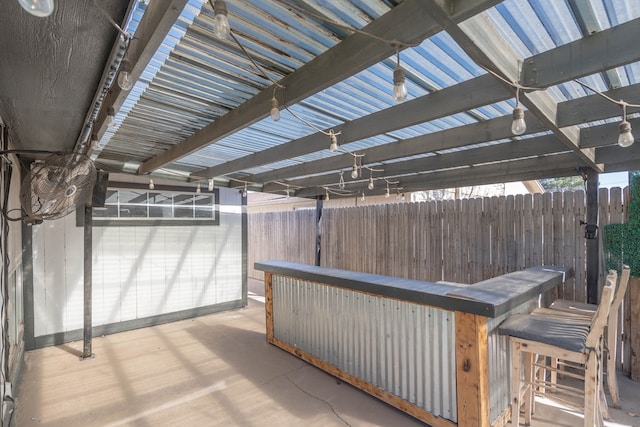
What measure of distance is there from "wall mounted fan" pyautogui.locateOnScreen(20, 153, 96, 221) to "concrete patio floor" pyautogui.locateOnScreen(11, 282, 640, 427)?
5.93 feet

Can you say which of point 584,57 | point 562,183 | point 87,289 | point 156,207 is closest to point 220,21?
point 584,57

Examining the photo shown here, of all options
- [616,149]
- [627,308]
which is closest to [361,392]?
[627,308]

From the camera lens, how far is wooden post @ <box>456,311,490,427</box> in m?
2.17

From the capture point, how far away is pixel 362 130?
2.77 m

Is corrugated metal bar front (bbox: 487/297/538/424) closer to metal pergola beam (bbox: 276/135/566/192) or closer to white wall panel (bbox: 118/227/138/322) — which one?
metal pergola beam (bbox: 276/135/566/192)

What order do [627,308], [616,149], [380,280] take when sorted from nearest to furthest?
1. [380,280]
2. [616,149]
3. [627,308]

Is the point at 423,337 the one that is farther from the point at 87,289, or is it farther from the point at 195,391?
the point at 87,289

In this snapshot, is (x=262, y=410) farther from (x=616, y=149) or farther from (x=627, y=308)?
(x=616, y=149)

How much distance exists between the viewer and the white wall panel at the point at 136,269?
4348 millimetres

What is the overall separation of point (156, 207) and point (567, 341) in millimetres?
5620

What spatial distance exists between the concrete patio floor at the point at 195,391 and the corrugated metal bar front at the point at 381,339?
24cm

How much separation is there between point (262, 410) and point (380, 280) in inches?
61.5

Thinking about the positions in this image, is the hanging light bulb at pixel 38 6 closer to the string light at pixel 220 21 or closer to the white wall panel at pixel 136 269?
the string light at pixel 220 21

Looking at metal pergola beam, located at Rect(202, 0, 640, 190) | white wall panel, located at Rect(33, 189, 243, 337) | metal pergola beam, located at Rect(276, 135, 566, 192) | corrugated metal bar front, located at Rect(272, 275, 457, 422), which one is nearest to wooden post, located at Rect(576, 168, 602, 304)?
metal pergola beam, located at Rect(202, 0, 640, 190)
